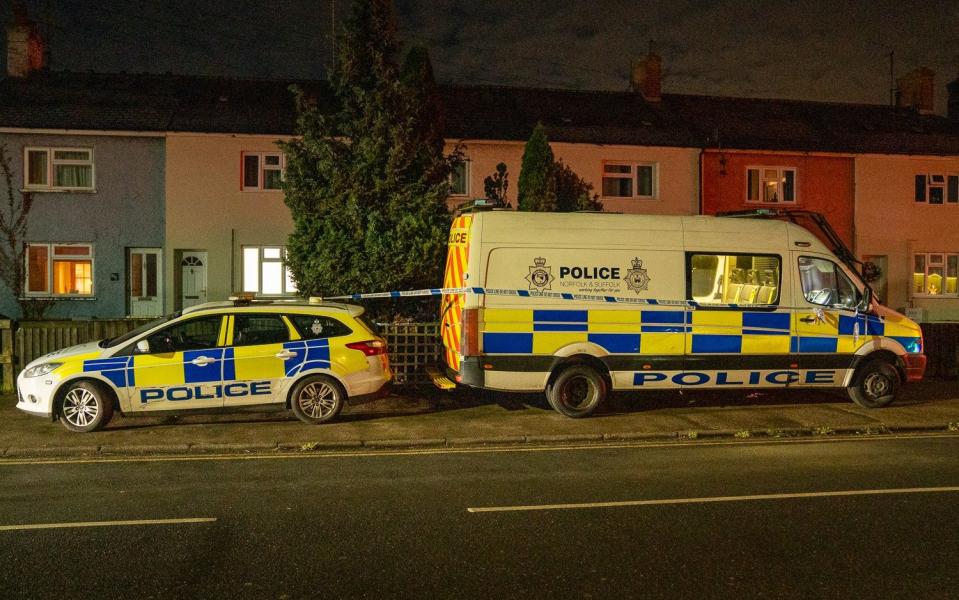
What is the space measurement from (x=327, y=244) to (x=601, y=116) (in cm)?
1450

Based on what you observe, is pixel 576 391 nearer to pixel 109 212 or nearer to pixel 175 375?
pixel 175 375

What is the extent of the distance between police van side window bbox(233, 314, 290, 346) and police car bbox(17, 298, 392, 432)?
0.5 inches

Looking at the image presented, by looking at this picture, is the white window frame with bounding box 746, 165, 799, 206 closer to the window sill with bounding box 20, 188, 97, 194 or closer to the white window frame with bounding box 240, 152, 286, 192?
the white window frame with bounding box 240, 152, 286, 192

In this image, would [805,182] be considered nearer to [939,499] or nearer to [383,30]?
[383,30]

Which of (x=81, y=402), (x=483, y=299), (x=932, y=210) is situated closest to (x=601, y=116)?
(x=932, y=210)

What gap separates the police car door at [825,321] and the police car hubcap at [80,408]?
29.4ft

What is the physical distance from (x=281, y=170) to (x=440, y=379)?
1228cm

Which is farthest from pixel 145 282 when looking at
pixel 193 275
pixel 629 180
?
pixel 629 180

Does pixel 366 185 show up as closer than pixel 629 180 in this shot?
Yes

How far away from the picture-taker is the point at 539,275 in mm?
10656

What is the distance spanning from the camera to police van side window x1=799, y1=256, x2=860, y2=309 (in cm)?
1138

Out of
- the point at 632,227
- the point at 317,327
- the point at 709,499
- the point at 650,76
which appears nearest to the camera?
the point at 709,499

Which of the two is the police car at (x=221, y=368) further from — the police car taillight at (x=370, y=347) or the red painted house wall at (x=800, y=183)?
the red painted house wall at (x=800, y=183)

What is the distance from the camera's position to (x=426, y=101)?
47.9 ft
